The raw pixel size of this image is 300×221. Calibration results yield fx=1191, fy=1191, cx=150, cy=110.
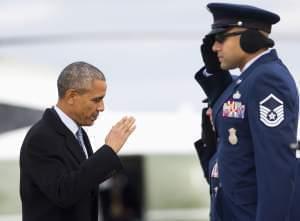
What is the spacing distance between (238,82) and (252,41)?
149mm

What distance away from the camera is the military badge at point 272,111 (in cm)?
381

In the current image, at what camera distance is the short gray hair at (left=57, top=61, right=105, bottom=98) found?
408 centimetres

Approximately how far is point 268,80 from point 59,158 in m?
0.76

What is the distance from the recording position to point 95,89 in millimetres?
4086

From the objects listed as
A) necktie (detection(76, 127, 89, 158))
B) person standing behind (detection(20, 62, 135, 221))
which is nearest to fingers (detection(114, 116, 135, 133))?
person standing behind (detection(20, 62, 135, 221))

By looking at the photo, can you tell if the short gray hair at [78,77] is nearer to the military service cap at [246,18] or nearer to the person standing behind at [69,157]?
the person standing behind at [69,157]

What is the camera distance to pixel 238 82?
4008mm

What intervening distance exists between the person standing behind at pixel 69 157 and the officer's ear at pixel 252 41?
0.46 m

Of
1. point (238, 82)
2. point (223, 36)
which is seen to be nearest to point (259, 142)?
point (238, 82)

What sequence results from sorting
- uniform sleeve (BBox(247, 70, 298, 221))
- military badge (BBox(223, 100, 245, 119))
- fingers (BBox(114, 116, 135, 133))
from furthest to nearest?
fingers (BBox(114, 116, 135, 133))
military badge (BBox(223, 100, 245, 119))
uniform sleeve (BBox(247, 70, 298, 221))

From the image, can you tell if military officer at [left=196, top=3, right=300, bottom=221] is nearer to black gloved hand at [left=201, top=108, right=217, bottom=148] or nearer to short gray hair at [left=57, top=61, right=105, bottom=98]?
black gloved hand at [left=201, top=108, right=217, bottom=148]

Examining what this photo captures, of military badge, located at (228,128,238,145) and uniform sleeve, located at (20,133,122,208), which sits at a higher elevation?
military badge, located at (228,128,238,145)

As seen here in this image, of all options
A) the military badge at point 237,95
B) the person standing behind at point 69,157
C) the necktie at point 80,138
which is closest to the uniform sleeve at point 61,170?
the person standing behind at point 69,157

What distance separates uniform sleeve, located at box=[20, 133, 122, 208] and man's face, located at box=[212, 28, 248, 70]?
1.62 ft
